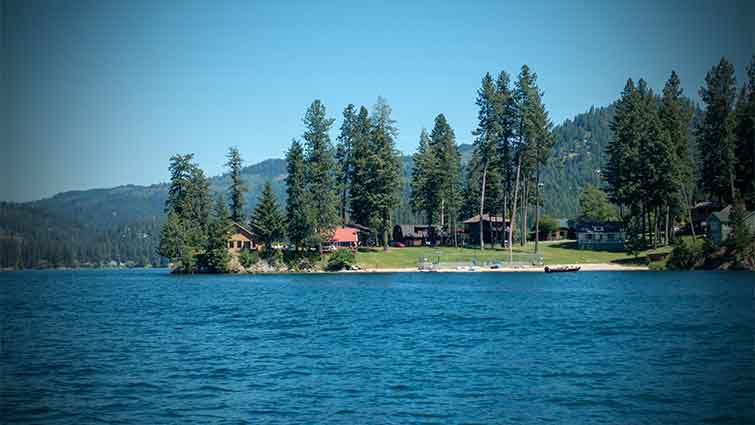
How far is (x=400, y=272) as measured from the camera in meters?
97.4

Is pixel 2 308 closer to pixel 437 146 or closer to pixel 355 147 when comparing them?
pixel 355 147

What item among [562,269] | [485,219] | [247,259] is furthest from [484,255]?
[247,259]

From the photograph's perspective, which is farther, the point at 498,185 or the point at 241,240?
the point at 498,185

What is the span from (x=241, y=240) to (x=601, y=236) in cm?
6153

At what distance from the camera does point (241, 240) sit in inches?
4446

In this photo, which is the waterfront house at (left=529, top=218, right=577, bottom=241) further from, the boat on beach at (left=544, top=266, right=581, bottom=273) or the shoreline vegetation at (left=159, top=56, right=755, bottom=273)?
the boat on beach at (left=544, top=266, right=581, bottom=273)

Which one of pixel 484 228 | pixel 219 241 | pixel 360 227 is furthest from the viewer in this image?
pixel 484 228

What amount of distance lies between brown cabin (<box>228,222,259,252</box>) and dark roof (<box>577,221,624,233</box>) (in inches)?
2219

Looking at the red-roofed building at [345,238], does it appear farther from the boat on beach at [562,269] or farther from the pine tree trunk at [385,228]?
the boat on beach at [562,269]

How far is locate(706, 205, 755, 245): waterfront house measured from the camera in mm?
87125

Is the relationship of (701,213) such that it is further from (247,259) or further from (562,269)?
(247,259)

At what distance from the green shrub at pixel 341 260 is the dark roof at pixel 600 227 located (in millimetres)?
42617

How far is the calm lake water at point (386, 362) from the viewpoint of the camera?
766 inches

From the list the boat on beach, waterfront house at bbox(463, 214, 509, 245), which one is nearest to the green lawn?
the boat on beach
